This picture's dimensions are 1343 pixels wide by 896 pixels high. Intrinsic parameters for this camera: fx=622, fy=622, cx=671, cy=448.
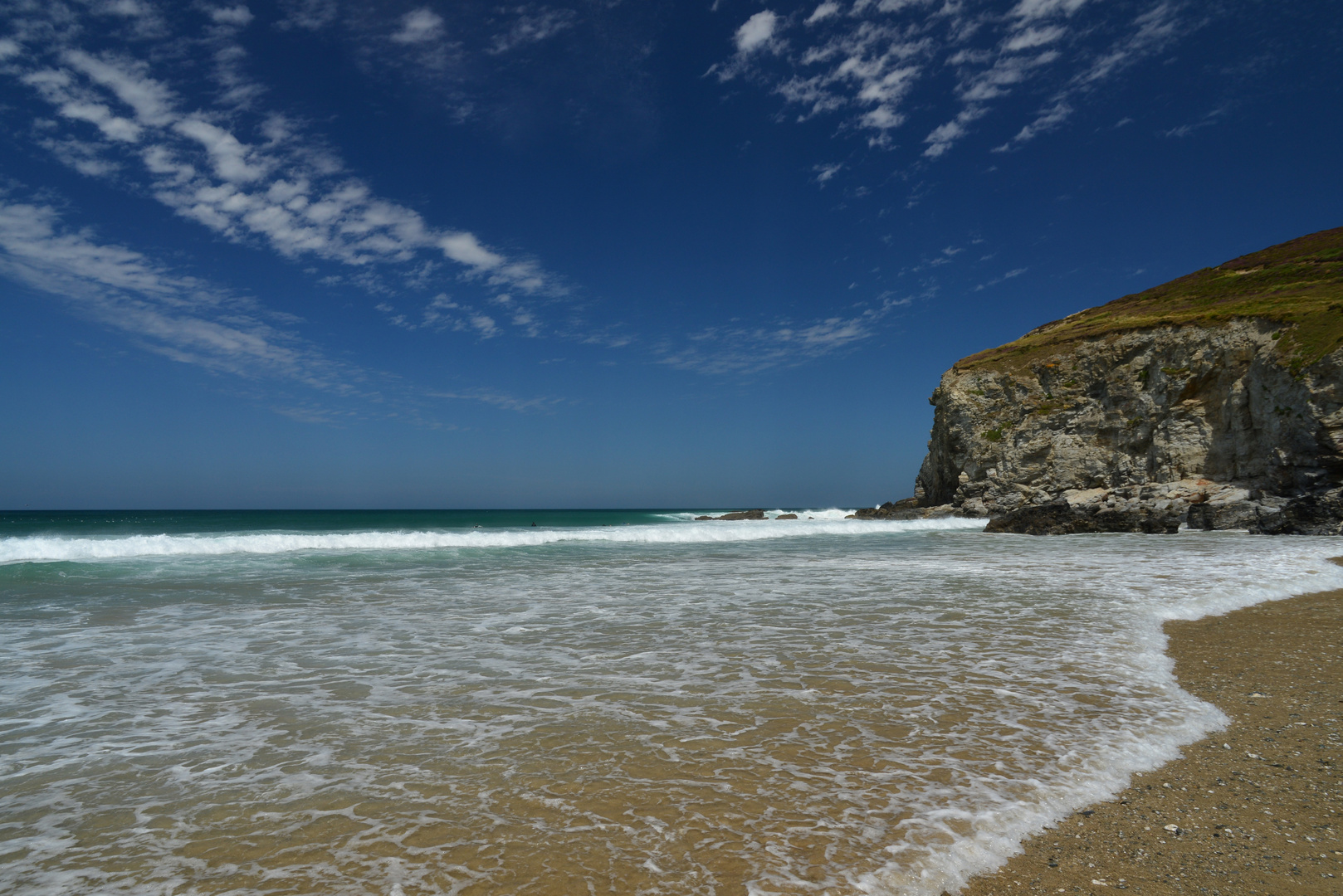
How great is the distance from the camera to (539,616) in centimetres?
982

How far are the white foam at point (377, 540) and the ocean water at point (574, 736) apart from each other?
13759 mm

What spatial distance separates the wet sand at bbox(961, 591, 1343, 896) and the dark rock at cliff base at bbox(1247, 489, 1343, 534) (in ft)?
86.5

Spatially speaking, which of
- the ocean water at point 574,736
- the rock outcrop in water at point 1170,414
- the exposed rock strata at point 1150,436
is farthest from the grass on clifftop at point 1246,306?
the ocean water at point 574,736

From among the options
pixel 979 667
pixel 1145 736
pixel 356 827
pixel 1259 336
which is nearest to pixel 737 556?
pixel 979 667

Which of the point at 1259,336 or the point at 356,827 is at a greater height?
the point at 1259,336

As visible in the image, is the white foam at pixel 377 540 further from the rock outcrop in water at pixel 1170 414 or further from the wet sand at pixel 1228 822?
the wet sand at pixel 1228 822

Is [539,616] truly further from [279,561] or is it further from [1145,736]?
[279,561]

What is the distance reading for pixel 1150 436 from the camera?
120ft

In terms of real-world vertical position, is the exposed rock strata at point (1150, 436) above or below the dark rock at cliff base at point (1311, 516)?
above

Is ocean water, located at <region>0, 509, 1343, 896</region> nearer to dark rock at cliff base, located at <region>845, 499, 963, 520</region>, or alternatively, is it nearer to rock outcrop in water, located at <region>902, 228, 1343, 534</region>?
rock outcrop in water, located at <region>902, 228, 1343, 534</region>

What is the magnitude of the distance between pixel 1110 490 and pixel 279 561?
41.6m

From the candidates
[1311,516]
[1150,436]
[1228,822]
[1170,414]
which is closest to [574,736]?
[1228,822]

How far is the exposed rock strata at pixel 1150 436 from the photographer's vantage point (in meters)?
28.0

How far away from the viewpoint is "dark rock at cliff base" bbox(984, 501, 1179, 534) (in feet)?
92.5
